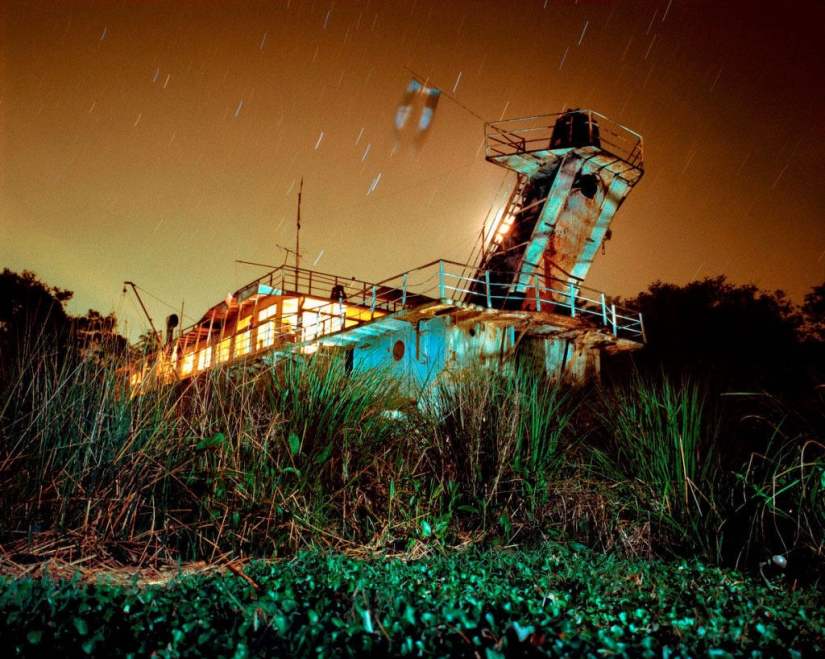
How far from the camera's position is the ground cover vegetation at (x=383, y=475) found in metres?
4.54

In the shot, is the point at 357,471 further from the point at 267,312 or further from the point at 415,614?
the point at 267,312

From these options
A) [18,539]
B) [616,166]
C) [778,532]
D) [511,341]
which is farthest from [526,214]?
[18,539]

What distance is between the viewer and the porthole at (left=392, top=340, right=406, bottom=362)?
1636 centimetres

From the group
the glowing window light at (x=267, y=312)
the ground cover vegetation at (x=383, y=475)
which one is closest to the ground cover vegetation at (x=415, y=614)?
the ground cover vegetation at (x=383, y=475)

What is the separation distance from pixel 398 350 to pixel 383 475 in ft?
35.1

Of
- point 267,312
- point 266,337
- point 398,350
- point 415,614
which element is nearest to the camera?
point 415,614

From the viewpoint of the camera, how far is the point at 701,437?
235 inches

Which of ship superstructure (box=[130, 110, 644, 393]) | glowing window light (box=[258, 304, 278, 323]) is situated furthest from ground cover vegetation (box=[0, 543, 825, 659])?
glowing window light (box=[258, 304, 278, 323])

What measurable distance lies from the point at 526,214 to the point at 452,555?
14366 millimetres

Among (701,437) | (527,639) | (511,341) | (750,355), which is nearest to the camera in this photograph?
(527,639)

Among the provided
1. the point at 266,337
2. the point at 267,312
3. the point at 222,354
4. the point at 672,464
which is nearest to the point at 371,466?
the point at 672,464

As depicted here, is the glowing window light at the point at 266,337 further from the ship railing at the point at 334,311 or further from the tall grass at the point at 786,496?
the tall grass at the point at 786,496

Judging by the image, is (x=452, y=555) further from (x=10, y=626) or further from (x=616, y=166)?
(x=616, y=166)

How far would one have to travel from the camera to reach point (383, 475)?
19.2 ft
